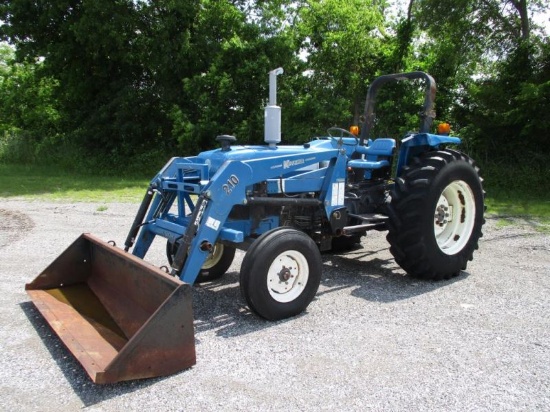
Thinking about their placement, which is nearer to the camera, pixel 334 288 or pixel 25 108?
pixel 334 288

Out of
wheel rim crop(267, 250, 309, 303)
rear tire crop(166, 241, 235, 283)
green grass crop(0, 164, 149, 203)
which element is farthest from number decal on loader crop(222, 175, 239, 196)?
green grass crop(0, 164, 149, 203)

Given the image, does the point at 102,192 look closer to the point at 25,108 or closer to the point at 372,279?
the point at 372,279

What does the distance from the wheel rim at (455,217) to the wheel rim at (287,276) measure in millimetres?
1974

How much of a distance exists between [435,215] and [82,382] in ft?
12.5

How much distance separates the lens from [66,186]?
12812mm

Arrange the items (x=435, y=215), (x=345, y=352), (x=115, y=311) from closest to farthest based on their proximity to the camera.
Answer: (x=345, y=352) < (x=115, y=311) < (x=435, y=215)

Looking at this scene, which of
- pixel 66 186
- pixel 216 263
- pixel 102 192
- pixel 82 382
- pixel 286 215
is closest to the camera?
pixel 82 382

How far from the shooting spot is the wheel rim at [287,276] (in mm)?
3910

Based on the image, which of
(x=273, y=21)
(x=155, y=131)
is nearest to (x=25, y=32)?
(x=155, y=131)

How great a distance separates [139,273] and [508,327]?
2.93 m

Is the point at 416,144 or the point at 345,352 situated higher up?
the point at 416,144

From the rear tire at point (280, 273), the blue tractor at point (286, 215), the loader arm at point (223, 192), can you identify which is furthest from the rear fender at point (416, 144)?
the rear tire at point (280, 273)

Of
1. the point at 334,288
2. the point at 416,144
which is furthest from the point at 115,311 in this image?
the point at 416,144

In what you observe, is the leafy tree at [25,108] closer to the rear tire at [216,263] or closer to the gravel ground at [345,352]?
the gravel ground at [345,352]
